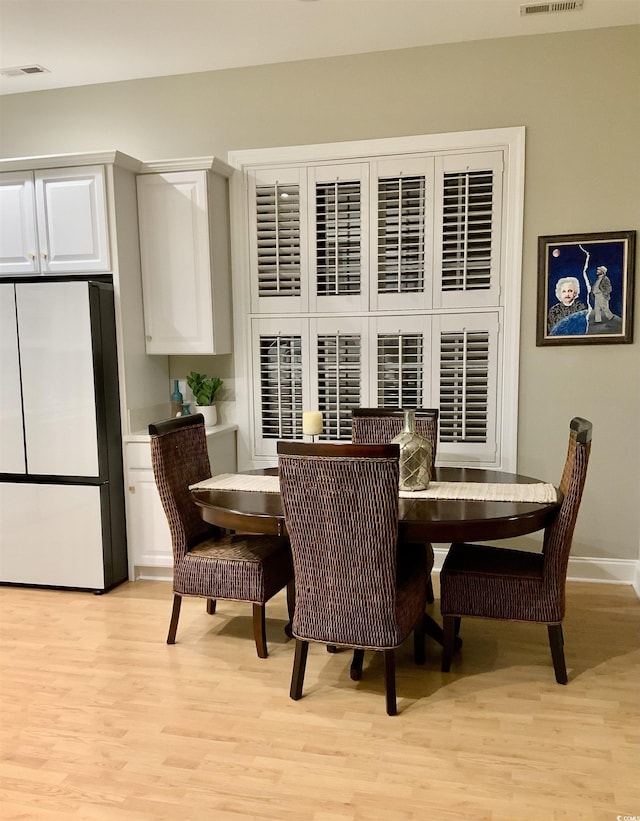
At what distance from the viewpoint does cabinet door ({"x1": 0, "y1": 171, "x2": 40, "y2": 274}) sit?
3.87 meters

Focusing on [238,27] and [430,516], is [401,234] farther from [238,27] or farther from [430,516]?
[430,516]

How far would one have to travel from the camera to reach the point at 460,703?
2557 millimetres

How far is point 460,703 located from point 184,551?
4.42 feet

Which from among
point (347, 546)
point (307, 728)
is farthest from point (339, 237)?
point (307, 728)

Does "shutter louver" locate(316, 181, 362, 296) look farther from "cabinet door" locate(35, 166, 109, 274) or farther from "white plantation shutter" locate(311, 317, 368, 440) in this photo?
"cabinet door" locate(35, 166, 109, 274)

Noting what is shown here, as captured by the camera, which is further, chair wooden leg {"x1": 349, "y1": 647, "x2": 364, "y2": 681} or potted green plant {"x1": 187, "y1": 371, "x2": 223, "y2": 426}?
potted green plant {"x1": 187, "y1": 371, "x2": 223, "y2": 426}

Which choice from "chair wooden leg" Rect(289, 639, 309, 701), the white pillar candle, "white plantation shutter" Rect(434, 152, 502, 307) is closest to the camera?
"chair wooden leg" Rect(289, 639, 309, 701)

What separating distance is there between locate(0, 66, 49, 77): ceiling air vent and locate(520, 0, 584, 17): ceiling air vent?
9.13ft

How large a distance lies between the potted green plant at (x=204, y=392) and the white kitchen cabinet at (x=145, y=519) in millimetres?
255

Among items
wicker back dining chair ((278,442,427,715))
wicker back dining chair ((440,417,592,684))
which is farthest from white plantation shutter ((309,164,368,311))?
wicker back dining chair ((278,442,427,715))

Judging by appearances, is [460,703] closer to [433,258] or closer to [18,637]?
[18,637]

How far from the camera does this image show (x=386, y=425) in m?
3.67

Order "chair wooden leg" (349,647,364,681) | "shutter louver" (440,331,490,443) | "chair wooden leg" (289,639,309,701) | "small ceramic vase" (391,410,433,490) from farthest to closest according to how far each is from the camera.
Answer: "shutter louver" (440,331,490,443) < "small ceramic vase" (391,410,433,490) < "chair wooden leg" (349,647,364,681) < "chair wooden leg" (289,639,309,701)

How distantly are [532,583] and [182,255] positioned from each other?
8.76 ft
